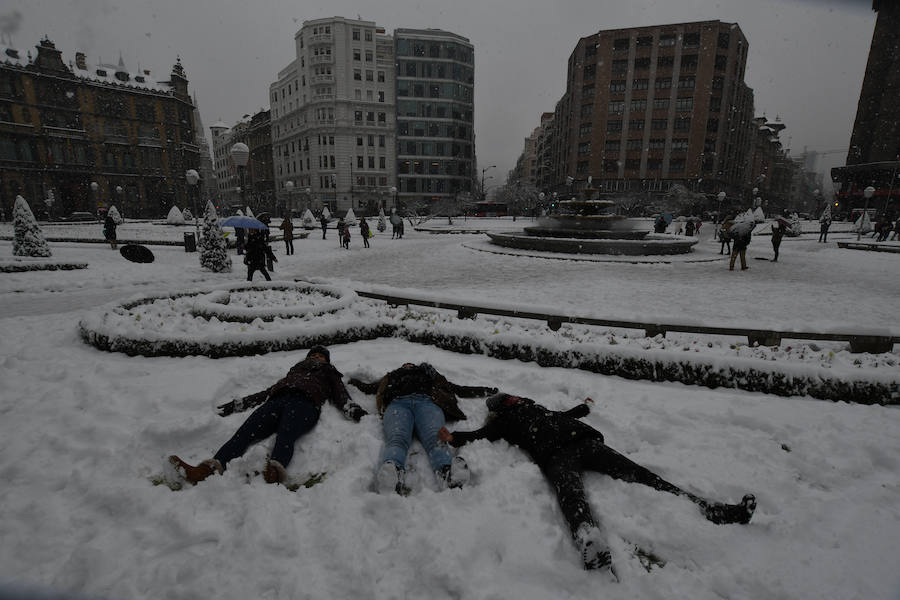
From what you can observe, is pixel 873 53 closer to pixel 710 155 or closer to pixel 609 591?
pixel 710 155

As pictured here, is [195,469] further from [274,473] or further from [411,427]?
[411,427]

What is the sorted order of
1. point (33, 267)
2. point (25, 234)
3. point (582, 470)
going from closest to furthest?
1. point (582, 470)
2. point (33, 267)
3. point (25, 234)

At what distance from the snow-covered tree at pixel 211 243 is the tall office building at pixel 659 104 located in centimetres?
5778

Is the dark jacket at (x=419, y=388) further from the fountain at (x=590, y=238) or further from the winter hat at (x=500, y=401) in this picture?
the fountain at (x=590, y=238)

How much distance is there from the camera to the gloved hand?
15.1 feet

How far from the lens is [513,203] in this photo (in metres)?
64.4

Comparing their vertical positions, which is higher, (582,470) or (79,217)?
(79,217)

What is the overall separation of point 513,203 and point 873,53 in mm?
57434

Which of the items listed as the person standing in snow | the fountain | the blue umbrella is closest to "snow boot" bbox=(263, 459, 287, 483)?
the person standing in snow

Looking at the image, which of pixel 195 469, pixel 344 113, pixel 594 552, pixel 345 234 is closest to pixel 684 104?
pixel 344 113

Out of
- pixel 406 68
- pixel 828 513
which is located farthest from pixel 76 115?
pixel 828 513

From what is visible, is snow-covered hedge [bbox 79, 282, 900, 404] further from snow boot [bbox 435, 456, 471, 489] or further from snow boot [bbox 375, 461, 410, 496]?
snow boot [bbox 375, 461, 410, 496]

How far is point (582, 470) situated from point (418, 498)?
151 cm

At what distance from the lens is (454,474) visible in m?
3.64
